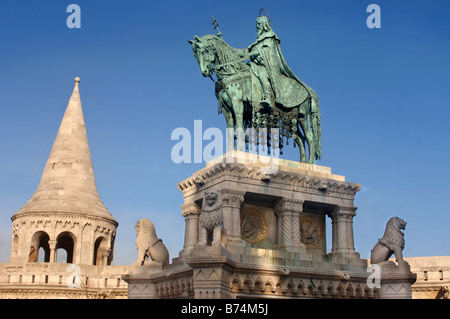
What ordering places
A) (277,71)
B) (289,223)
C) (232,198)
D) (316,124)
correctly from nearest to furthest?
(232,198) < (289,223) < (277,71) < (316,124)

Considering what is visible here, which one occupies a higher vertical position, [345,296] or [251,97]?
[251,97]

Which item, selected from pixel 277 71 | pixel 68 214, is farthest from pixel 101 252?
pixel 277 71

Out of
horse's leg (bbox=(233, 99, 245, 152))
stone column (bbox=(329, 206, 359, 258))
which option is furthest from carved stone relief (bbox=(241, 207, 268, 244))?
stone column (bbox=(329, 206, 359, 258))

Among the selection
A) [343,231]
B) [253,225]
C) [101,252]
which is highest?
[101,252]

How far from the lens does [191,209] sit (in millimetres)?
23422

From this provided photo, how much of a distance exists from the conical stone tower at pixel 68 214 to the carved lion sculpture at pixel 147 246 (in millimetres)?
22977

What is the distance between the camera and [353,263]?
22.3 metres

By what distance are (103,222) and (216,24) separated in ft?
82.0

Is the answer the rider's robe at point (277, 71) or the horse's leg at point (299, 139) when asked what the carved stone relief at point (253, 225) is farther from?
the rider's robe at point (277, 71)

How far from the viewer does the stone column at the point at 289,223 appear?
21.8m

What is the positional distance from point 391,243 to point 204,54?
31.5ft

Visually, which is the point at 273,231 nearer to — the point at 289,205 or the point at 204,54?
the point at 289,205
